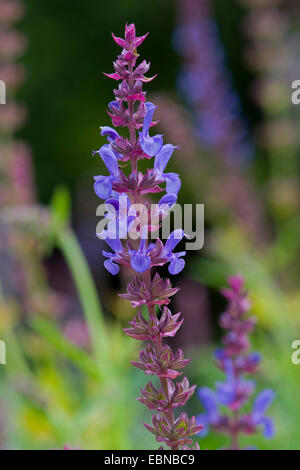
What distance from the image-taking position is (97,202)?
3580 millimetres

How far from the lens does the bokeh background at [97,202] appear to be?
168 centimetres

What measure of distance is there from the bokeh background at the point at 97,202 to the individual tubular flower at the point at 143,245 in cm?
55

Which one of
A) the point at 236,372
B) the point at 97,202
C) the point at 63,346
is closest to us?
the point at 236,372

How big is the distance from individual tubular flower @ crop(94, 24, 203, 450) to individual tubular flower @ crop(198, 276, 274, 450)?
0.78 ft

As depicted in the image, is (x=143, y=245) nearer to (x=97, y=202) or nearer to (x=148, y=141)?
(x=148, y=141)

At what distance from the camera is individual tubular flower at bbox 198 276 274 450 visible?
1.05m

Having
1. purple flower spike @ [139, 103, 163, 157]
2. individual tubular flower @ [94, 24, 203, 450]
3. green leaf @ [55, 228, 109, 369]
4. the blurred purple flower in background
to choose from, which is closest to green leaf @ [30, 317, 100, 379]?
green leaf @ [55, 228, 109, 369]

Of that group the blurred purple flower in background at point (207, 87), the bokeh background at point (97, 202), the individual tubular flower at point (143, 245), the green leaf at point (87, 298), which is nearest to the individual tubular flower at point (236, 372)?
the individual tubular flower at point (143, 245)

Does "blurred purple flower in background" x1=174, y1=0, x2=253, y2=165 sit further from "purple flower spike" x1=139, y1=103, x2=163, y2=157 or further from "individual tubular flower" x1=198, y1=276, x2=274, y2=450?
"purple flower spike" x1=139, y1=103, x2=163, y2=157

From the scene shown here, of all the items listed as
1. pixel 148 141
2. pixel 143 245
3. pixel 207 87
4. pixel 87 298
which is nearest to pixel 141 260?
pixel 143 245

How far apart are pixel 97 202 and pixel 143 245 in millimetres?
2792

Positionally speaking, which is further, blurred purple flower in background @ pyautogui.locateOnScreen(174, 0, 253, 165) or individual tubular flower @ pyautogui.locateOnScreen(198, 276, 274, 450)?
blurred purple flower in background @ pyautogui.locateOnScreen(174, 0, 253, 165)

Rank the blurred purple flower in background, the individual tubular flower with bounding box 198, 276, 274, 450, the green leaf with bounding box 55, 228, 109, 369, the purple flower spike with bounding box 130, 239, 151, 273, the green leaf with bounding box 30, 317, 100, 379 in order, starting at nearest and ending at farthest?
the purple flower spike with bounding box 130, 239, 151, 273 → the individual tubular flower with bounding box 198, 276, 274, 450 → the green leaf with bounding box 30, 317, 100, 379 → the green leaf with bounding box 55, 228, 109, 369 → the blurred purple flower in background

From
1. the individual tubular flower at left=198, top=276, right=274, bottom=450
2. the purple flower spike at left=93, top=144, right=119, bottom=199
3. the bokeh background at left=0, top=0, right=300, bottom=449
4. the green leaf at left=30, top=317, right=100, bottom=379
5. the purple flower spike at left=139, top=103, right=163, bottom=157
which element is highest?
the bokeh background at left=0, top=0, right=300, bottom=449
